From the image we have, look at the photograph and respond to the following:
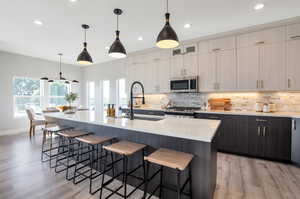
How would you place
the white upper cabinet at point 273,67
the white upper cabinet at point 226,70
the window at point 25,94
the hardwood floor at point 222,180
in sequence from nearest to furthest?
the hardwood floor at point 222,180, the white upper cabinet at point 273,67, the white upper cabinet at point 226,70, the window at point 25,94

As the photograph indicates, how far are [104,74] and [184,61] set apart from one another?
4.00m

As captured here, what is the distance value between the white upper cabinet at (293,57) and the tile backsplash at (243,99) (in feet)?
1.21

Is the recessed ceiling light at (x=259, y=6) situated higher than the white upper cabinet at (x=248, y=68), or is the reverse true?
the recessed ceiling light at (x=259, y=6)

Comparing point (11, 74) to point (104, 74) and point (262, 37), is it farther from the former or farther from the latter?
point (262, 37)

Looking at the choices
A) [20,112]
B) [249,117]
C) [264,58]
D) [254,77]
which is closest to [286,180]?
[249,117]

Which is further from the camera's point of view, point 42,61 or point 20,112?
point 42,61

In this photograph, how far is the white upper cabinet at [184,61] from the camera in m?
3.91

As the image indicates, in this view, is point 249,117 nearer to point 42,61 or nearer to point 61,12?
point 61,12

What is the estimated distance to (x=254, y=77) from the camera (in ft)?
10.6

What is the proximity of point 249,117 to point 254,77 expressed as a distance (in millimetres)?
966

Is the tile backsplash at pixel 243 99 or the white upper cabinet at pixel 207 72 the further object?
the white upper cabinet at pixel 207 72

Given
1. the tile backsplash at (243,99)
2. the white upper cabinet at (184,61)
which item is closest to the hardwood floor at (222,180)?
the tile backsplash at (243,99)

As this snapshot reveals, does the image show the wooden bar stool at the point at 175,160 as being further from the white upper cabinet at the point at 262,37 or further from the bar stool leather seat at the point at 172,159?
the white upper cabinet at the point at 262,37

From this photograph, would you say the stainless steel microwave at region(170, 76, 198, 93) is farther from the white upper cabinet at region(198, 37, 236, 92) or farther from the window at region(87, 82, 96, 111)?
the window at region(87, 82, 96, 111)
